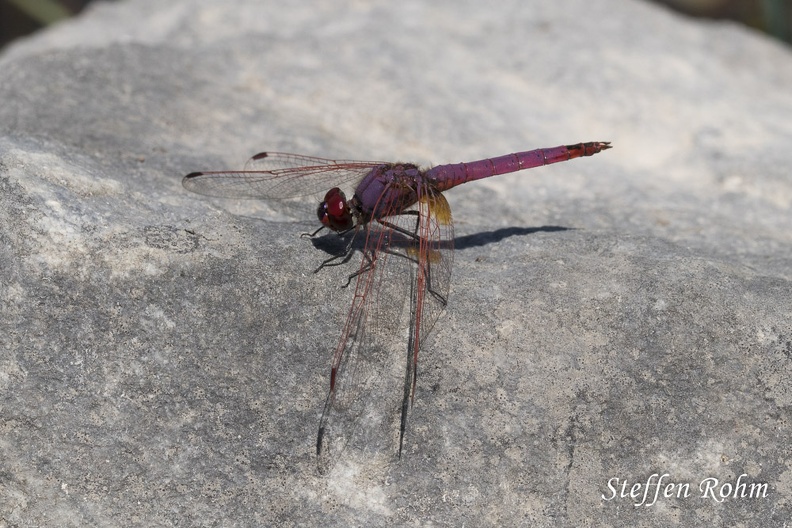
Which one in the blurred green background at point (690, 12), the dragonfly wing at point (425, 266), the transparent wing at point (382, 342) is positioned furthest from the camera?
the blurred green background at point (690, 12)

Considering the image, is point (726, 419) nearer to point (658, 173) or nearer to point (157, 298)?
point (157, 298)

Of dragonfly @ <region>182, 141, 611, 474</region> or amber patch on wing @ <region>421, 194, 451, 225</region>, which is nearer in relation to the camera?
dragonfly @ <region>182, 141, 611, 474</region>

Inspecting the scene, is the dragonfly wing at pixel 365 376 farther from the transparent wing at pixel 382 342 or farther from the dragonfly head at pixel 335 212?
the dragonfly head at pixel 335 212

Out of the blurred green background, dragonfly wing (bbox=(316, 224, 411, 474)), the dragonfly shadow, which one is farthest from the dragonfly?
the blurred green background

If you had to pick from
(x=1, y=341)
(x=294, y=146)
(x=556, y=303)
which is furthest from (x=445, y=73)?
(x=1, y=341)

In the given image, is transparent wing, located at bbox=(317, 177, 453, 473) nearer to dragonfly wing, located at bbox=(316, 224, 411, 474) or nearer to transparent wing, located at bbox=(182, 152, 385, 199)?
dragonfly wing, located at bbox=(316, 224, 411, 474)

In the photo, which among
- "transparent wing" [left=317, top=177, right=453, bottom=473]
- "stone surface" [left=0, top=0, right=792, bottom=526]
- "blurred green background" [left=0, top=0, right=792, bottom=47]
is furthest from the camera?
"blurred green background" [left=0, top=0, right=792, bottom=47]

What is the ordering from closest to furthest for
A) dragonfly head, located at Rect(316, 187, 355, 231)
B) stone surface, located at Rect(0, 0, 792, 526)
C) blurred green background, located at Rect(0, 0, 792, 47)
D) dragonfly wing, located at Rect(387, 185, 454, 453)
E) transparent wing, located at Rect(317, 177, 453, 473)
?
stone surface, located at Rect(0, 0, 792, 526), transparent wing, located at Rect(317, 177, 453, 473), dragonfly wing, located at Rect(387, 185, 454, 453), dragonfly head, located at Rect(316, 187, 355, 231), blurred green background, located at Rect(0, 0, 792, 47)

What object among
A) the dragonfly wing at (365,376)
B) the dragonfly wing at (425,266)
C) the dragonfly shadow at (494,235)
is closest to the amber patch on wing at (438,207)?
the dragonfly wing at (425,266)
